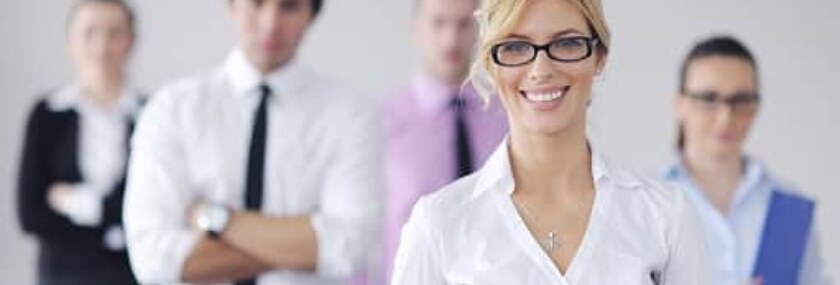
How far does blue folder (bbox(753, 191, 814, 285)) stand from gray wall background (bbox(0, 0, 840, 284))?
2.35ft

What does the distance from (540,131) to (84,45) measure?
6.08ft

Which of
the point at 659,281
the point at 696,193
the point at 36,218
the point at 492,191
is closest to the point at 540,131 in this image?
the point at 492,191

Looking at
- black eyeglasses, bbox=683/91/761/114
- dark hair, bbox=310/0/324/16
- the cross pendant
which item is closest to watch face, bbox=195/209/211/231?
dark hair, bbox=310/0/324/16

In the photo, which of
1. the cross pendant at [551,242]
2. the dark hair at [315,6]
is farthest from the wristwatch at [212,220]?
the cross pendant at [551,242]

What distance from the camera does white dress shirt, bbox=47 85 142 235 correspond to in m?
2.84

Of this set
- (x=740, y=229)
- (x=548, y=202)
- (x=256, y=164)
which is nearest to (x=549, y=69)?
(x=548, y=202)

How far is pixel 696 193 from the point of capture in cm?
269

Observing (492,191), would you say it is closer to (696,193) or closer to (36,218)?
(696,193)

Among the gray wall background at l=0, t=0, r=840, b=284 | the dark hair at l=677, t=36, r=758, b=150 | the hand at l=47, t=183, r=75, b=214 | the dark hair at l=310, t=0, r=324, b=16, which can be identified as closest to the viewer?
the dark hair at l=310, t=0, r=324, b=16

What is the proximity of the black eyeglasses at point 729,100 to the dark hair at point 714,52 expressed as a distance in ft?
0.28

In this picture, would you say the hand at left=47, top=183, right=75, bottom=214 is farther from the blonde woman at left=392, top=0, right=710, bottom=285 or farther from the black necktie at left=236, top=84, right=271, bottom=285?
the blonde woman at left=392, top=0, right=710, bottom=285

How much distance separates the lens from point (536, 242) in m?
1.49

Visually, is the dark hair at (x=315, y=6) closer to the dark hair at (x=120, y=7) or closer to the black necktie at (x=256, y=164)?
the black necktie at (x=256, y=164)

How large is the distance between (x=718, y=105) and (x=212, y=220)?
1.13 m
